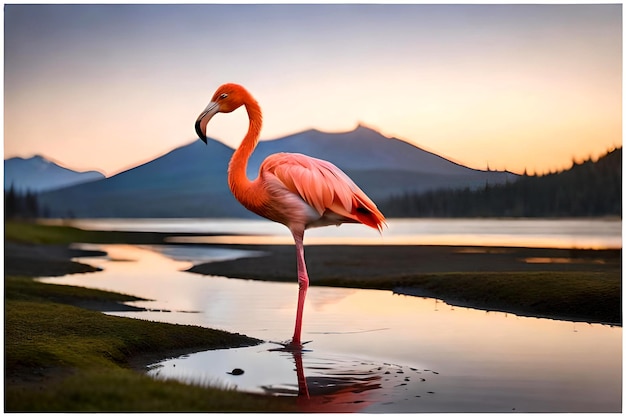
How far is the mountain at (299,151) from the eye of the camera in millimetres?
14516

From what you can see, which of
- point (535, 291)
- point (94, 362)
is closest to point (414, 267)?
point (535, 291)

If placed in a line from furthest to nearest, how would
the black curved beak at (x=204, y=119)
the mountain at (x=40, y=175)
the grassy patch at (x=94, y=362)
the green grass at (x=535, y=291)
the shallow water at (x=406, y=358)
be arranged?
1. the green grass at (x=535, y=291)
2. the mountain at (x=40, y=175)
3. the black curved beak at (x=204, y=119)
4. the shallow water at (x=406, y=358)
5. the grassy patch at (x=94, y=362)

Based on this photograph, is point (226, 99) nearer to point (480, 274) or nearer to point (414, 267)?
point (480, 274)

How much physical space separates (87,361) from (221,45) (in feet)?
18.0

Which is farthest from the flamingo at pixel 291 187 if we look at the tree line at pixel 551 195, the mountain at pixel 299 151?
the tree line at pixel 551 195

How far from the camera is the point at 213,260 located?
24094mm

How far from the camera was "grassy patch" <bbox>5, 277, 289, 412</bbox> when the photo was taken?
7164 mm

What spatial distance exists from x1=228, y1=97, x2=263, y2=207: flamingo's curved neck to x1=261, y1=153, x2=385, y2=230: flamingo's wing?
9.5 inches

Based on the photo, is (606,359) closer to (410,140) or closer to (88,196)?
(410,140)

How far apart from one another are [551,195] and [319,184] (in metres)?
6.77

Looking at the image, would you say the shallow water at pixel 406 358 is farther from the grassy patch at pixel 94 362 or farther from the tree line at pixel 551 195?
the tree line at pixel 551 195

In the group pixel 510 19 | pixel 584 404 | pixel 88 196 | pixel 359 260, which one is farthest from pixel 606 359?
pixel 359 260

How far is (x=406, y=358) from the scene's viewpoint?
30.4ft

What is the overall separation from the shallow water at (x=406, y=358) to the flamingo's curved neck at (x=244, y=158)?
5.86ft
